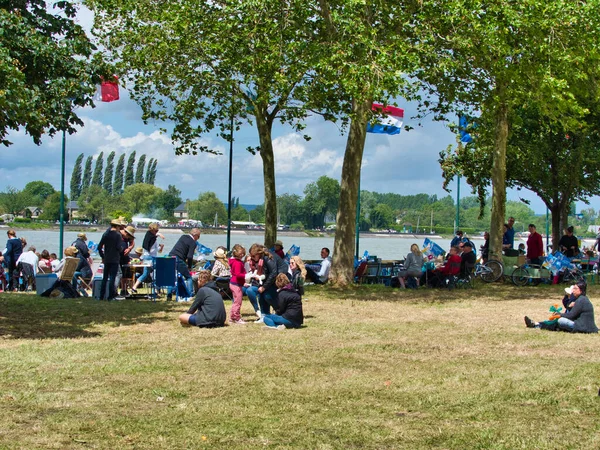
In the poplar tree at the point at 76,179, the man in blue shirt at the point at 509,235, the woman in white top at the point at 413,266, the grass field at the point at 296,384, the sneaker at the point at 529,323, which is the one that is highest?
the poplar tree at the point at 76,179

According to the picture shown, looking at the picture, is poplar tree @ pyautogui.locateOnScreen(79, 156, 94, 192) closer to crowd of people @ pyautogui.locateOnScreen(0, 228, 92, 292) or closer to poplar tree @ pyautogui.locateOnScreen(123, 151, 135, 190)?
poplar tree @ pyautogui.locateOnScreen(123, 151, 135, 190)

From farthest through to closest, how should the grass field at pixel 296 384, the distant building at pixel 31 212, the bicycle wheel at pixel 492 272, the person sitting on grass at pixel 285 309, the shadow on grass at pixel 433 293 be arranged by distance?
the distant building at pixel 31 212 → the bicycle wheel at pixel 492 272 → the shadow on grass at pixel 433 293 → the person sitting on grass at pixel 285 309 → the grass field at pixel 296 384

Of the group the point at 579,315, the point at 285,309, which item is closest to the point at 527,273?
the point at 579,315

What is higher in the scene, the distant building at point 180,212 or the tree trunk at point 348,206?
the distant building at point 180,212

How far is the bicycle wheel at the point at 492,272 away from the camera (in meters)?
23.7

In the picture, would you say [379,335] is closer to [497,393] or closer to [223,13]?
[497,393]

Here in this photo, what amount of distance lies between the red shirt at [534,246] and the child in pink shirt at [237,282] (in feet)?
41.1

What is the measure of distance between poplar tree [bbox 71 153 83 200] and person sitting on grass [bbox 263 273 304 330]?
160641 mm

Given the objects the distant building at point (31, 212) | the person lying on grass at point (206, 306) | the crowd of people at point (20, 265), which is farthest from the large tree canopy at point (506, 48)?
the distant building at point (31, 212)

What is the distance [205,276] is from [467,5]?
9.58m

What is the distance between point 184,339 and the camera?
11.8m

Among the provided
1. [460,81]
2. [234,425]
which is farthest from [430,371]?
[460,81]

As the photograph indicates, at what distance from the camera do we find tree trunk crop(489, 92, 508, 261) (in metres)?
24.0

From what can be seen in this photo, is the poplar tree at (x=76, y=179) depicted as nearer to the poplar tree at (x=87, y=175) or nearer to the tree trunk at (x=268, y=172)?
the poplar tree at (x=87, y=175)
